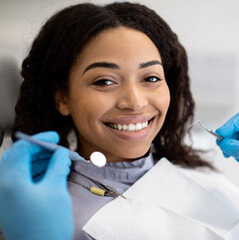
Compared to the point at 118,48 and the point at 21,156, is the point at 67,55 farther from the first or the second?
the point at 21,156

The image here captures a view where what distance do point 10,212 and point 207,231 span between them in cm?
57

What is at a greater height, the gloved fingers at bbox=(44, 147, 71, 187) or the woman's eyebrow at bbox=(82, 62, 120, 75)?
the woman's eyebrow at bbox=(82, 62, 120, 75)

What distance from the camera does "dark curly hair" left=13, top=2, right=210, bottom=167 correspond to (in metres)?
1.18

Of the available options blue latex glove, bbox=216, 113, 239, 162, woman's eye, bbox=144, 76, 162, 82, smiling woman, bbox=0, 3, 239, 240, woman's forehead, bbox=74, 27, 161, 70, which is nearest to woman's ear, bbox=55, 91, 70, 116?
smiling woman, bbox=0, 3, 239, 240

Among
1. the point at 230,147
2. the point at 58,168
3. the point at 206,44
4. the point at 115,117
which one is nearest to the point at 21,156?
the point at 58,168

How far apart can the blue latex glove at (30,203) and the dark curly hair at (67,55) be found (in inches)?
17.5

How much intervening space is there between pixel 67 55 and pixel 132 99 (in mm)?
264

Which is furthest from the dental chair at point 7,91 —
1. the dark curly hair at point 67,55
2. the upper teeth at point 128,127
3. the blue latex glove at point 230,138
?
the blue latex glove at point 230,138

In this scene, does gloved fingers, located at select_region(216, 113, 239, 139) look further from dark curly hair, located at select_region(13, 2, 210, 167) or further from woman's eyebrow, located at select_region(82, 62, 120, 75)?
woman's eyebrow, located at select_region(82, 62, 120, 75)

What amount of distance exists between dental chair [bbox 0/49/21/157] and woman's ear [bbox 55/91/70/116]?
0.58ft

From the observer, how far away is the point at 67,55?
1.18 metres

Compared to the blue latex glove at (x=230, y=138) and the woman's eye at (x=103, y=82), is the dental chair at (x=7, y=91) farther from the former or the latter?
the blue latex glove at (x=230, y=138)

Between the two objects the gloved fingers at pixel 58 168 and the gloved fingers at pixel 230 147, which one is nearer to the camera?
the gloved fingers at pixel 58 168

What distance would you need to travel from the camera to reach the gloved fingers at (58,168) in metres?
0.84
